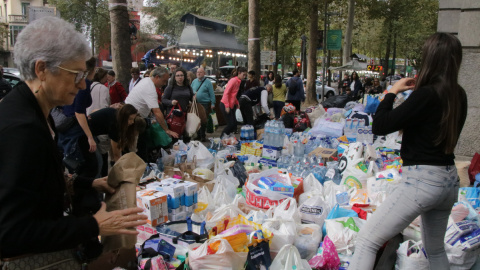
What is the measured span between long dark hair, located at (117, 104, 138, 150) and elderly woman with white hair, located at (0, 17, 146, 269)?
319 cm

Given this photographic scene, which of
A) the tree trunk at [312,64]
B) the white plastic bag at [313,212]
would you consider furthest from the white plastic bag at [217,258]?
the tree trunk at [312,64]

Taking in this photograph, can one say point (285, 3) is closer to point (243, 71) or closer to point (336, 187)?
point (243, 71)

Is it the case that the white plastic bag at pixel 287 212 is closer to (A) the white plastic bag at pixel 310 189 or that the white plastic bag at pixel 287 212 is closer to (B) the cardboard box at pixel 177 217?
(A) the white plastic bag at pixel 310 189

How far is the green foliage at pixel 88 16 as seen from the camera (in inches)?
1242

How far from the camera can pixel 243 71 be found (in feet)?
31.2

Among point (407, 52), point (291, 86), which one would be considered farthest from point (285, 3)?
point (407, 52)

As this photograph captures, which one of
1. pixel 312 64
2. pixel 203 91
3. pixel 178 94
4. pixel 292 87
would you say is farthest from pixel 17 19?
pixel 178 94

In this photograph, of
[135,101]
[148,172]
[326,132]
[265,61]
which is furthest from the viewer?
[265,61]

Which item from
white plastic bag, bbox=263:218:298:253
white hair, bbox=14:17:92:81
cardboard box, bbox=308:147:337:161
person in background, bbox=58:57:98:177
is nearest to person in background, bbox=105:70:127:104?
person in background, bbox=58:57:98:177

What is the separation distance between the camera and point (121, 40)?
7.88m

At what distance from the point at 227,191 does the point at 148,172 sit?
1.22 meters

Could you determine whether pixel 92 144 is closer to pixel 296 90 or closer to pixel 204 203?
pixel 204 203

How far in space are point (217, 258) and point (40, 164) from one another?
5.61 ft

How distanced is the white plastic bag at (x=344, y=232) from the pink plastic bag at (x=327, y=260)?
0.18 meters
